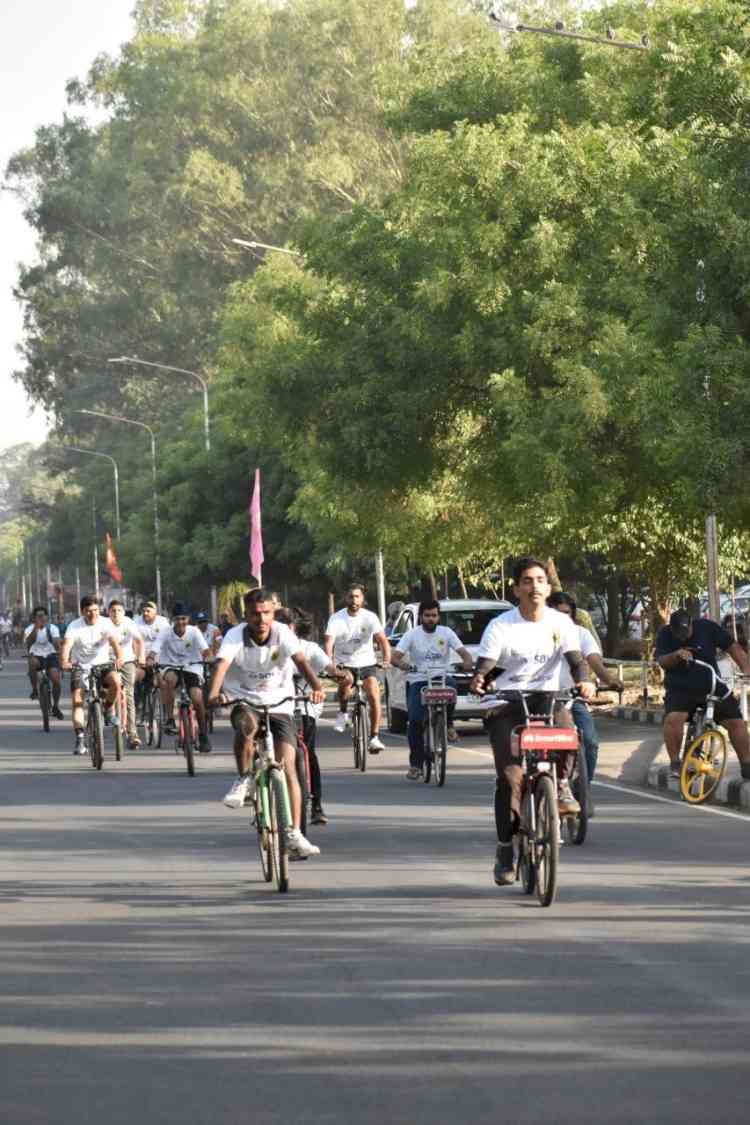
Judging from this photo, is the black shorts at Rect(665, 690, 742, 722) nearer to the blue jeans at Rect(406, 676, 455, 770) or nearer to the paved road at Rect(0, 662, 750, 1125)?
the paved road at Rect(0, 662, 750, 1125)

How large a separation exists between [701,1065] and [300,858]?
270 inches

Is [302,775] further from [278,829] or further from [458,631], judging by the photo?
[458,631]

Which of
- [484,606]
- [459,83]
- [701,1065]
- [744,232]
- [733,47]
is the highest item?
[459,83]

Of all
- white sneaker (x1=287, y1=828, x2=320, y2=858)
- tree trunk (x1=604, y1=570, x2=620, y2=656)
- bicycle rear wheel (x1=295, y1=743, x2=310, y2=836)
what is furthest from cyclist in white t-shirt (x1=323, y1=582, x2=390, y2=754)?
tree trunk (x1=604, y1=570, x2=620, y2=656)

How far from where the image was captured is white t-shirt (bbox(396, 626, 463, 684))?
887 inches

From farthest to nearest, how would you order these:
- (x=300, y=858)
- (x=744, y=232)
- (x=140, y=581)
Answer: (x=140, y=581) < (x=744, y=232) < (x=300, y=858)

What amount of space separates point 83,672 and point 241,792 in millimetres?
12208

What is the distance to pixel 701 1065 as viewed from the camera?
7641 millimetres

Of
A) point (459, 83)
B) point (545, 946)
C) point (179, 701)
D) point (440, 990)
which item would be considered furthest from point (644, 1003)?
point (459, 83)

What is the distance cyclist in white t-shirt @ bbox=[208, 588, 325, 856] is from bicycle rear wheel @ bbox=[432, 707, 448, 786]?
771 centimetres

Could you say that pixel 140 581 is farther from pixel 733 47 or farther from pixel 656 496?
pixel 733 47

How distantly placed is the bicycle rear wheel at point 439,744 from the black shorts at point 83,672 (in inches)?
192

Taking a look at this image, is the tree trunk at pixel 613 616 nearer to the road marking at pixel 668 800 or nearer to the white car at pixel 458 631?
the white car at pixel 458 631

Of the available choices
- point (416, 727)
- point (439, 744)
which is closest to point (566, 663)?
point (439, 744)
